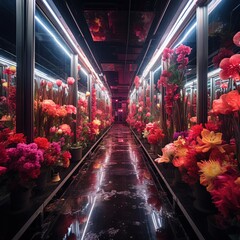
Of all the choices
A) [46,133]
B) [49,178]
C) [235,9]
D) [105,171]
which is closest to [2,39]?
[46,133]

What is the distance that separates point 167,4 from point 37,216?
9.71ft

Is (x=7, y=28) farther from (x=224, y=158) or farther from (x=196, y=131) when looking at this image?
(x=224, y=158)

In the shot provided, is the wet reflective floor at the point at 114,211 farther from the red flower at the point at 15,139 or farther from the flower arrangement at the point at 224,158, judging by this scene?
the red flower at the point at 15,139

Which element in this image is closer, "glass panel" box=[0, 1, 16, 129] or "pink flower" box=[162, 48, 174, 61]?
"glass panel" box=[0, 1, 16, 129]

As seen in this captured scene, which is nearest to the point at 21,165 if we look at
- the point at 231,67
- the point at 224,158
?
the point at 224,158

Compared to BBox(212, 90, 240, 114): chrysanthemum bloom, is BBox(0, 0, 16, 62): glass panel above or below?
above

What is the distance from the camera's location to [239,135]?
47.7 inches

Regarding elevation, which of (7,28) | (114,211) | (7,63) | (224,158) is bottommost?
(114,211)

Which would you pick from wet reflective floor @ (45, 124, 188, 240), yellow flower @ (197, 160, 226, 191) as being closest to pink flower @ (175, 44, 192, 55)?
yellow flower @ (197, 160, 226, 191)

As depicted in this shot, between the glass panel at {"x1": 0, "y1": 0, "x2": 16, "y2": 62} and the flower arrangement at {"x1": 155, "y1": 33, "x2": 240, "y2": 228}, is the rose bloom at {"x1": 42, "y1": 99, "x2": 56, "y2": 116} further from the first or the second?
the glass panel at {"x1": 0, "y1": 0, "x2": 16, "y2": 62}

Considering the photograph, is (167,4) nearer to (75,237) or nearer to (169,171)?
(169,171)

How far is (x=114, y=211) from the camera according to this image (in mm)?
2066

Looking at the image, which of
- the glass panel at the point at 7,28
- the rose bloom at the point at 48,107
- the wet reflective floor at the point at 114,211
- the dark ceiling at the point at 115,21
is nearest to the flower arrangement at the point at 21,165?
the wet reflective floor at the point at 114,211

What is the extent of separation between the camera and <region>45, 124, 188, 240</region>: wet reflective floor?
5.52 feet
